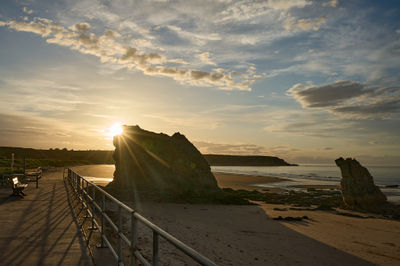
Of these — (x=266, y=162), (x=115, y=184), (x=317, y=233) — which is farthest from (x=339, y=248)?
(x=266, y=162)

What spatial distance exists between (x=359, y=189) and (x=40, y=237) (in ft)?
64.1

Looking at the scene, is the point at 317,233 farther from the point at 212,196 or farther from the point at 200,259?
the point at 200,259

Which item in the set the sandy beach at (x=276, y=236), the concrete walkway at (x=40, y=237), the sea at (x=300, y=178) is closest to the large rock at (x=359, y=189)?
the sandy beach at (x=276, y=236)

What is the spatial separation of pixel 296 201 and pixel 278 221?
886 centimetres

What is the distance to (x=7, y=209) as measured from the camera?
10484 mm

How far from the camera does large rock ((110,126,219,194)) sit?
19922 millimetres

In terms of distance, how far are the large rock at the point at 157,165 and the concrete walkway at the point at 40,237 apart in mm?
8895

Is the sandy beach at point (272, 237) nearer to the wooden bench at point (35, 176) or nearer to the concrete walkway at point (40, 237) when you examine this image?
the concrete walkway at point (40, 237)

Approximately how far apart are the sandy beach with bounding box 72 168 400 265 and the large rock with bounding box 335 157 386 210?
3480 mm

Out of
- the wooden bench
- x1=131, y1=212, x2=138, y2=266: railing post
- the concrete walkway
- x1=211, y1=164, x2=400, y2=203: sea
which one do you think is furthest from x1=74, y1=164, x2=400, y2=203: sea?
x1=131, y1=212, x2=138, y2=266: railing post

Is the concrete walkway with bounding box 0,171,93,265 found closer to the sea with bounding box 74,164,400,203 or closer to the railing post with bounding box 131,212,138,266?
the railing post with bounding box 131,212,138,266

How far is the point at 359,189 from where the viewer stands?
20.4 m

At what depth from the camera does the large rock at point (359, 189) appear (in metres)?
19.9

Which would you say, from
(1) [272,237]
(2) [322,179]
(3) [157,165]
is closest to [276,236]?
(1) [272,237]
